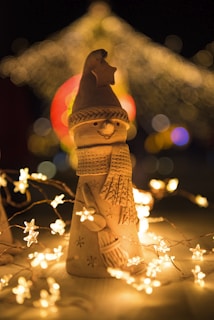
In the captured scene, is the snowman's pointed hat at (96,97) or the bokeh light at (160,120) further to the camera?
the bokeh light at (160,120)

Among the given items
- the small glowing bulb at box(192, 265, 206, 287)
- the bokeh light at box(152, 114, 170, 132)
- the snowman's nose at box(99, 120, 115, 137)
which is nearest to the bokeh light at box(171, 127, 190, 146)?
the bokeh light at box(152, 114, 170, 132)

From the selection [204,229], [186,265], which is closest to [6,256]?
[186,265]

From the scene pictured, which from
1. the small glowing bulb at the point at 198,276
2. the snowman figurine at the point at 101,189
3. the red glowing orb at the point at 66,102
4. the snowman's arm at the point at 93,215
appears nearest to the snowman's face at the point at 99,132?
the snowman figurine at the point at 101,189

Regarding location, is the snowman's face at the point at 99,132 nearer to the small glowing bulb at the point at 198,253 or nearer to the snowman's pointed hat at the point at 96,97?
the snowman's pointed hat at the point at 96,97

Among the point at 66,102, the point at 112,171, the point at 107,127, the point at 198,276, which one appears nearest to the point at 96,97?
the point at 107,127

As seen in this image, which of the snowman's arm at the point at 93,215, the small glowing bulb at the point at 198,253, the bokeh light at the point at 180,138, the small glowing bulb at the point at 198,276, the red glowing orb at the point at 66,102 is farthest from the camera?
the bokeh light at the point at 180,138

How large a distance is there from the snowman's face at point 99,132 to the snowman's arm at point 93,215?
0.26 meters

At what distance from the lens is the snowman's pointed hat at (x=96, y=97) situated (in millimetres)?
2008

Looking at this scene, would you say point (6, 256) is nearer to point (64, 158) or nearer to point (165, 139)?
point (64, 158)

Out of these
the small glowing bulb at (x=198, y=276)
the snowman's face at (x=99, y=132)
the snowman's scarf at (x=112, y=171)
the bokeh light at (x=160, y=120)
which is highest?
the bokeh light at (x=160, y=120)

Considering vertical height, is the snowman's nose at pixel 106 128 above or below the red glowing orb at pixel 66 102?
Result: below

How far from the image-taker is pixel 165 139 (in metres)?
12.8

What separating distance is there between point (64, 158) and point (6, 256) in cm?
956

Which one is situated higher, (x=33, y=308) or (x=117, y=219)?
(x=117, y=219)
